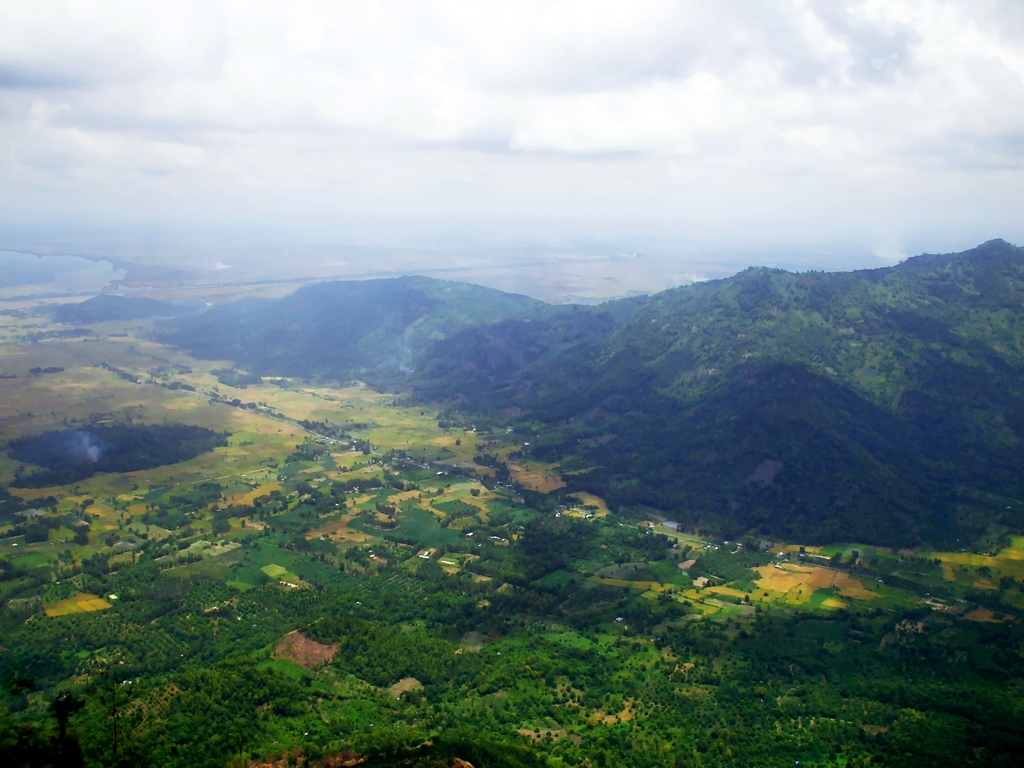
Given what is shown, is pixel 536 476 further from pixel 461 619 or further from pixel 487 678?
pixel 487 678

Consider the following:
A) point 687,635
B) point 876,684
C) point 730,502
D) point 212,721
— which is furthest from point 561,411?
point 212,721

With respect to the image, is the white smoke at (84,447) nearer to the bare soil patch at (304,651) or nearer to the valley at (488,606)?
the valley at (488,606)

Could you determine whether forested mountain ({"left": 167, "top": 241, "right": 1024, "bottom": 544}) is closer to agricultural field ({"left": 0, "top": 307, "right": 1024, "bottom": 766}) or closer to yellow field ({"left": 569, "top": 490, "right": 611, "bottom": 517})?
yellow field ({"left": 569, "top": 490, "right": 611, "bottom": 517})

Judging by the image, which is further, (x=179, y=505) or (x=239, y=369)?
(x=239, y=369)

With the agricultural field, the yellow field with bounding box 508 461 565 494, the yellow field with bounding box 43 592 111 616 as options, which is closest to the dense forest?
the agricultural field

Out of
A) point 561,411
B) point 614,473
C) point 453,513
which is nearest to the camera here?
point 453,513

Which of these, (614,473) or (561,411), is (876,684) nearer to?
(614,473)
